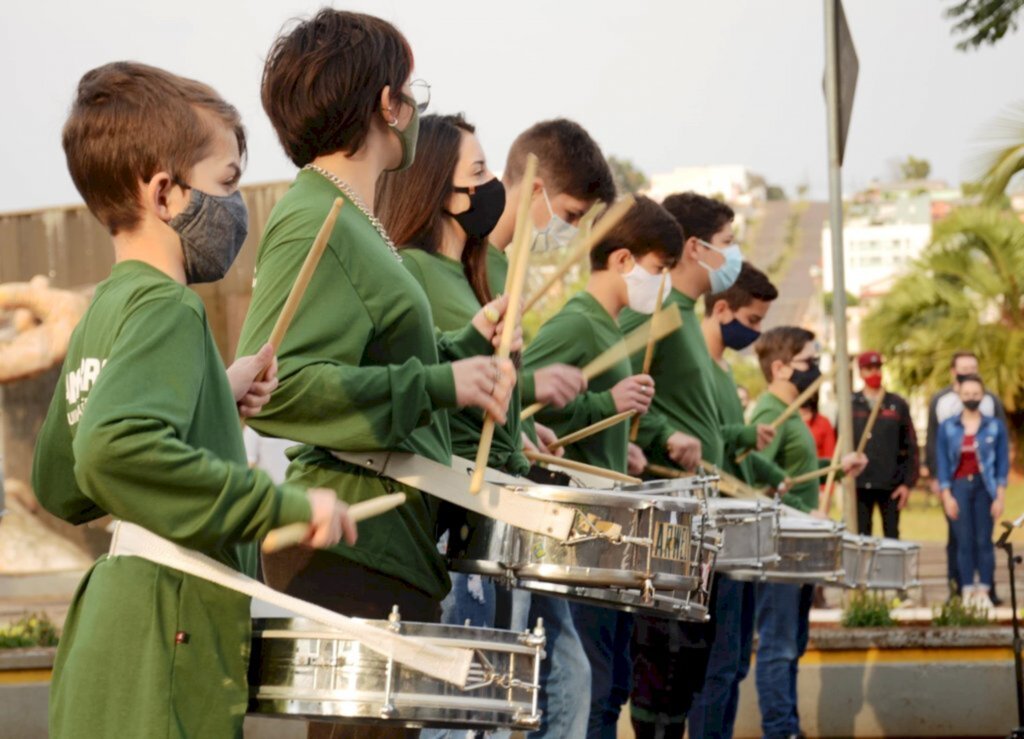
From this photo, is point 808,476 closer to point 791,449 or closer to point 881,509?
point 791,449

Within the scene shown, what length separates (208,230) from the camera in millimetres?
3410

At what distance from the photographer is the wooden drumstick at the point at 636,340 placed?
19.3ft

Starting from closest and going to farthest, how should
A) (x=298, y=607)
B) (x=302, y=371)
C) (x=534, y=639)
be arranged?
(x=298, y=607) → (x=534, y=639) → (x=302, y=371)

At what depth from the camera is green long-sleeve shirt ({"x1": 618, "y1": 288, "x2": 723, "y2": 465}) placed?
704 cm

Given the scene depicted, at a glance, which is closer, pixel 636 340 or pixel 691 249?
pixel 636 340

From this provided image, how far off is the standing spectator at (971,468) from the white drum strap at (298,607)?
11.2 meters

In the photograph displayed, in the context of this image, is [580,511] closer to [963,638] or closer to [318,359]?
[318,359]

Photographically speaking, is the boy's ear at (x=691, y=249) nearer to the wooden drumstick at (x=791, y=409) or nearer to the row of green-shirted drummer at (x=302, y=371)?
the wooden drumstick at (x=791, y=409)

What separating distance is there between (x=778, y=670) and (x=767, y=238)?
329 ft

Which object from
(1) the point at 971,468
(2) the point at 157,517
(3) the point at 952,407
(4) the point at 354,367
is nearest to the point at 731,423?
(4) the point at 354,367

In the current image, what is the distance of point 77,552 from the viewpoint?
47.0 feet

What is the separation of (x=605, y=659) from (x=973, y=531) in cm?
820

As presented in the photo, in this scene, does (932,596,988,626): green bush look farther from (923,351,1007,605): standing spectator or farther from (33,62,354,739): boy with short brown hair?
(33,62,354,739): boy with short brown hair

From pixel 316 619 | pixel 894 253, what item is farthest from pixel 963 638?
pixel 894 253
